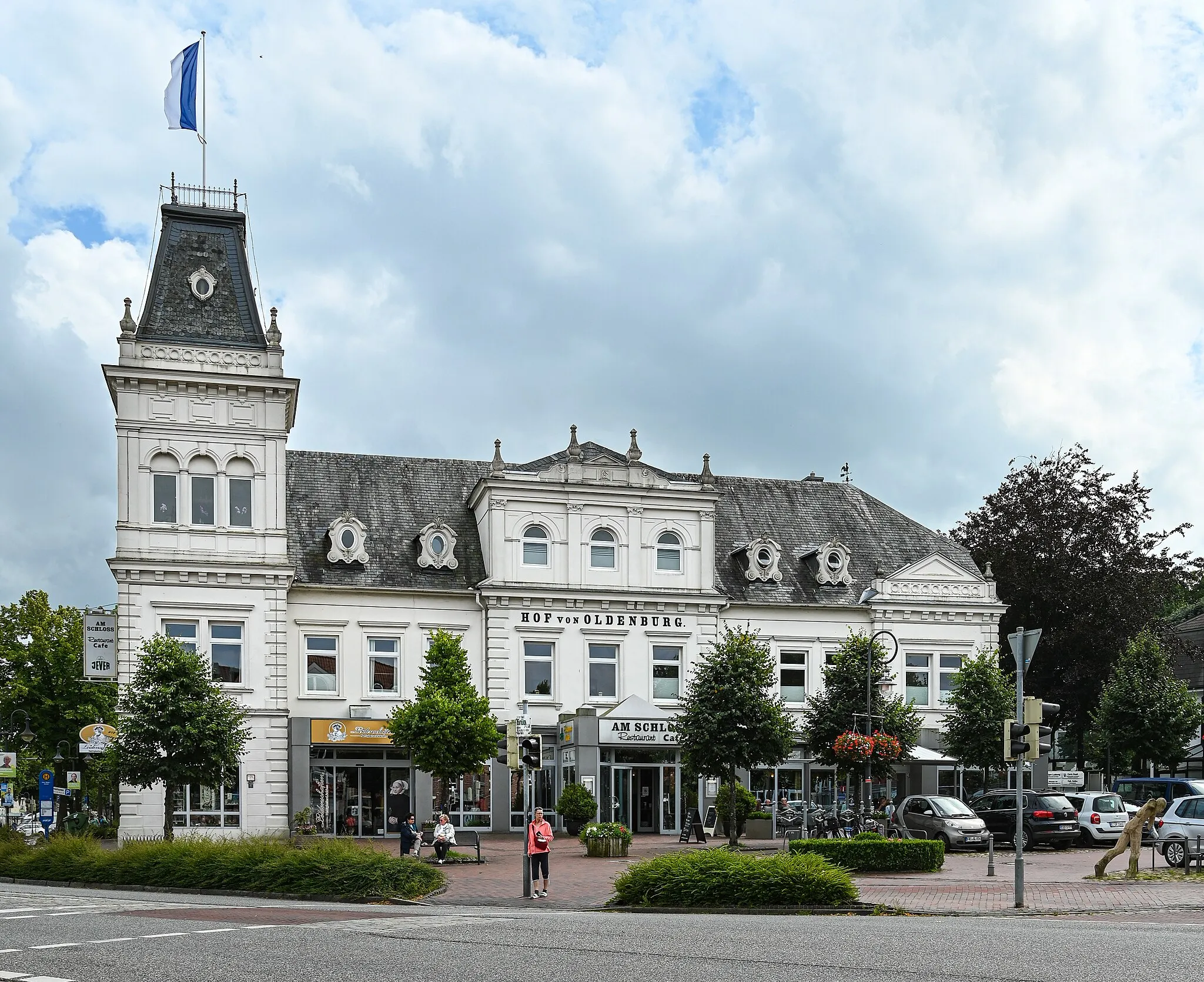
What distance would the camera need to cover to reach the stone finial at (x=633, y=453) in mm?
48812

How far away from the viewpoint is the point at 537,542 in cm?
4734

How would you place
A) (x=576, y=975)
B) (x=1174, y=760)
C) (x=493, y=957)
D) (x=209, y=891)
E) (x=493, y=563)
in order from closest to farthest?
(x=576, y=975) < (x=493, y=957) < (x=209, y=891) < (x=493, y=563) < (x=1174, y=760)

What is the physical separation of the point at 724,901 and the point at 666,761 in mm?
23271

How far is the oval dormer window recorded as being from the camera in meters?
45.1

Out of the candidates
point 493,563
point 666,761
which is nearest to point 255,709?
point 493,563

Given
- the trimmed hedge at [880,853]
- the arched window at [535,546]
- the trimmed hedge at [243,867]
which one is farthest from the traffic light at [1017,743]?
the arched window at [535,546]

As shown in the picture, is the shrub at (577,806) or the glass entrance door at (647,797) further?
the glass entrance door at (647,797)

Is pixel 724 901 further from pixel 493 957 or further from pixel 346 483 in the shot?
pixel 346 483

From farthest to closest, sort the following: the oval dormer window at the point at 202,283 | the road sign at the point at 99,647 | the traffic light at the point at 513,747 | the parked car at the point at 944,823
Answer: the oval dormer window at the point at 202,283 < the road sign at the point at 99,647 < the parked car at the point at 944,823 < the traffic light at the point at 513,747

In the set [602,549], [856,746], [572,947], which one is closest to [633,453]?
[602,549]

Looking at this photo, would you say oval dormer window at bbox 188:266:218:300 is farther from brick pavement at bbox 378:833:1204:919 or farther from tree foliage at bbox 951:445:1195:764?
tree foliage at bbox 951:445:1195:764

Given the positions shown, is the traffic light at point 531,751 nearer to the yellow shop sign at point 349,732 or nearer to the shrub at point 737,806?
the shrub at point 737,806

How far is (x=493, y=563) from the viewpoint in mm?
46719

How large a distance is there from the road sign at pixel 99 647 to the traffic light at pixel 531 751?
17.7 meters
